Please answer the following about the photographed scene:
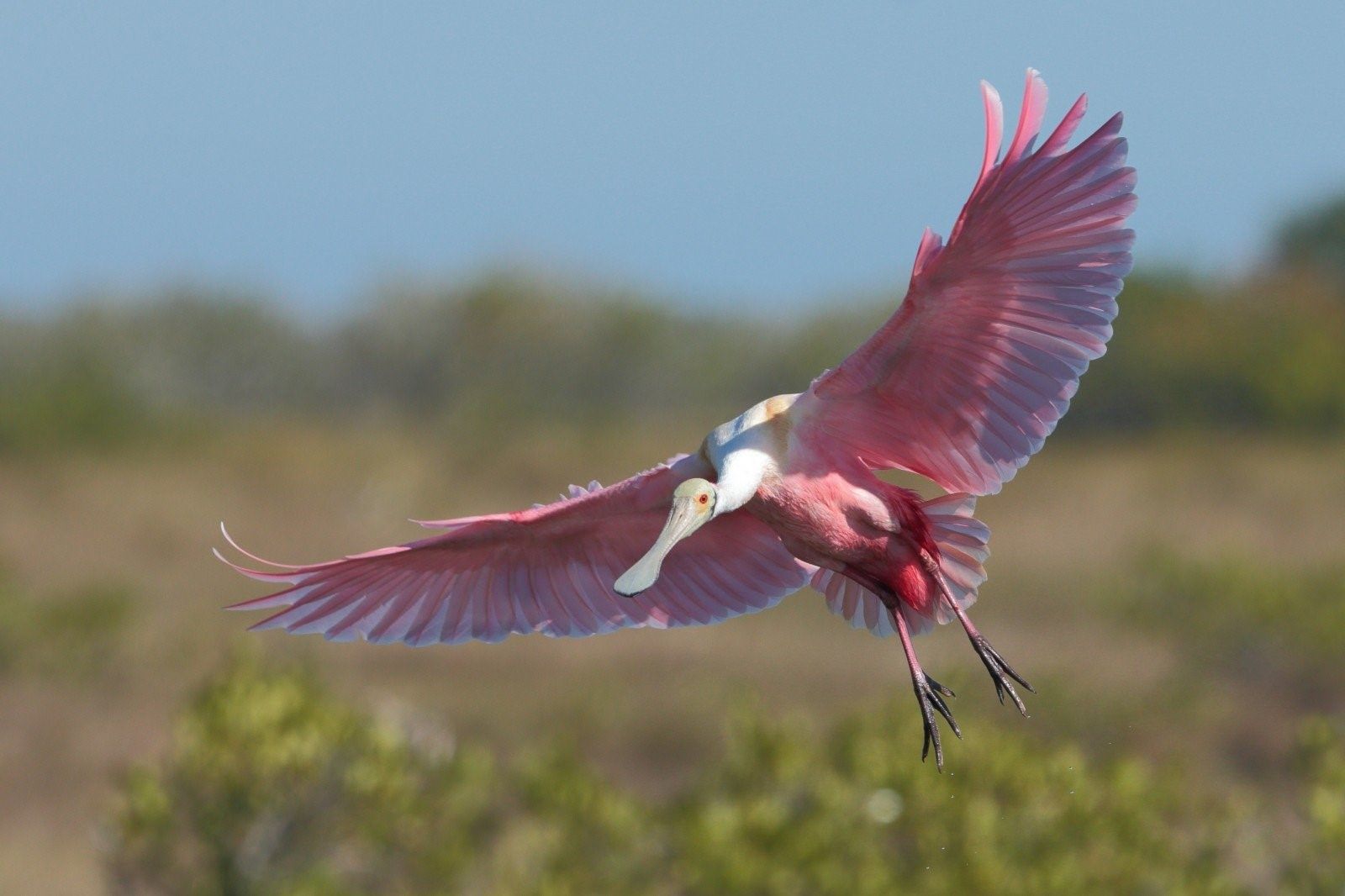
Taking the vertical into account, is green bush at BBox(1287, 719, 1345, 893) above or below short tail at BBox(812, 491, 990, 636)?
below

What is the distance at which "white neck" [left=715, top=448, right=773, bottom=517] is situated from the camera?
4484mm

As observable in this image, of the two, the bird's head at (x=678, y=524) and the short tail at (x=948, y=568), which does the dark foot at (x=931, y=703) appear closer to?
the short tail at (x=948, y=568)

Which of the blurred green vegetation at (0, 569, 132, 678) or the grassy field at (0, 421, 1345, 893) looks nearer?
the grassy field at (0, 421, 1345, 893)

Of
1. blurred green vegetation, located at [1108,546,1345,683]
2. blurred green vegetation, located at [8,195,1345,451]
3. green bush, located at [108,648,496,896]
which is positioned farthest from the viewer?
blurred green vegetation, located at [8,195,1345,451]

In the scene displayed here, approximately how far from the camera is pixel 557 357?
129 ft

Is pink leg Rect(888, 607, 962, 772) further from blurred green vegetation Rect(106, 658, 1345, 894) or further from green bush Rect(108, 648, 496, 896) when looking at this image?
green bush Rect(108, 648, 496, 896)

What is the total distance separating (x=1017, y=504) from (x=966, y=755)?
16793 millimetres

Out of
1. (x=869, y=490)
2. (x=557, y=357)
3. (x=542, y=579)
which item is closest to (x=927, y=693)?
(x=869, y=490)

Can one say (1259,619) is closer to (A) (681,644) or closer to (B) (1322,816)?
(A) (681,644)

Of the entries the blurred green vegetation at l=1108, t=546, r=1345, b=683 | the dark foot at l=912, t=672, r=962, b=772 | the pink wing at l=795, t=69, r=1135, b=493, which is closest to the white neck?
the pink wing at l=795, t=69, r=1135, b=493

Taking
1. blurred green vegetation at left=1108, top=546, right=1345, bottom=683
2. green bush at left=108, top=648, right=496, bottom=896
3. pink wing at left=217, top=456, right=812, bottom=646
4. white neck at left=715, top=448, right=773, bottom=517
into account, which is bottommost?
blurred green vegetation at left=1108, top=546, right=1345, bottom=683

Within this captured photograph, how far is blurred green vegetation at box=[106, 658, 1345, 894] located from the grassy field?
0.39 metres

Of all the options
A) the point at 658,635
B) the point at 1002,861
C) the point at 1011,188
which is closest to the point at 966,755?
the point at 1002,861

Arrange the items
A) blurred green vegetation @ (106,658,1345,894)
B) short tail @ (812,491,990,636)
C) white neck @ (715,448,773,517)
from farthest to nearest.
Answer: blurred green vegetation @ (106,658,1345,894)
short tail @ (812,491,990,636)
white neck @ (715,448,773,517)
